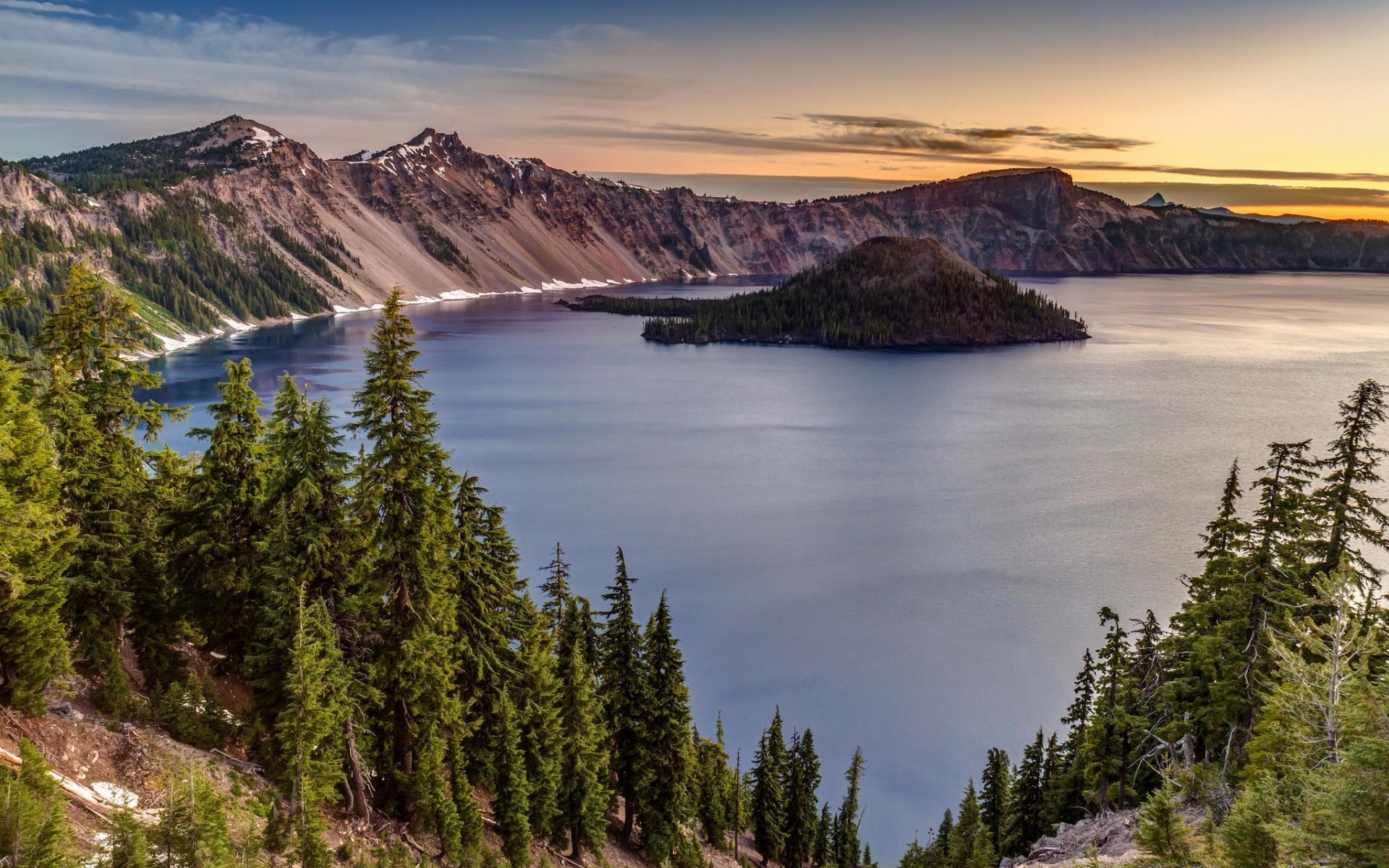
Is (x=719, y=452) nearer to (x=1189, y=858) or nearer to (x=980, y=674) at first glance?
(x=980, y=674)

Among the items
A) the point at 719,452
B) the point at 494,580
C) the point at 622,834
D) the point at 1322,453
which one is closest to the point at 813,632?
the point at 622,834

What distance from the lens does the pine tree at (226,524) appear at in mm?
25109

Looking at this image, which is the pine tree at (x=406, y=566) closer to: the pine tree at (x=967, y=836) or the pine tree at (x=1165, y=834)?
the pine tree at (x=1165, y=834)

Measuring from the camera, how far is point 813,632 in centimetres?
5219

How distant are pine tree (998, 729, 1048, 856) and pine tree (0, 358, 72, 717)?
34251mm

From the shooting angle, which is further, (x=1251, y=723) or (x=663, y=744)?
(x=663, y=744)

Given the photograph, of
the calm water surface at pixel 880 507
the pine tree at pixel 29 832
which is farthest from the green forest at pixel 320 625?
the calm water surface at pixel 880 507

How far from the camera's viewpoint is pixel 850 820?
41.1 metres

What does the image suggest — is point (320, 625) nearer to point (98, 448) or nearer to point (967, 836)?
point (98, 448)

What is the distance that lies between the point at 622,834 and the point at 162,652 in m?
17.0

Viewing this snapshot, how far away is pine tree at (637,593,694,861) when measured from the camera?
3128 centimetres

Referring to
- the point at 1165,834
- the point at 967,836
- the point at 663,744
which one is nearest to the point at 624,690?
the point at 663,744

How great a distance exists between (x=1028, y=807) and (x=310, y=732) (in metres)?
30.6

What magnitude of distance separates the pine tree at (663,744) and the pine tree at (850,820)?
11.8m
